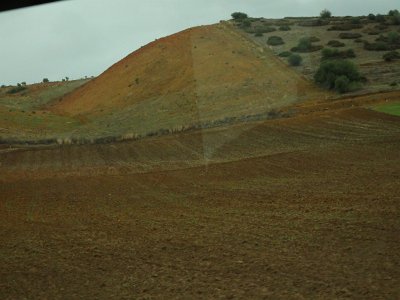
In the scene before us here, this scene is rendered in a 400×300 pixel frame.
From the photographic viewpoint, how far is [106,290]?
8.26 m

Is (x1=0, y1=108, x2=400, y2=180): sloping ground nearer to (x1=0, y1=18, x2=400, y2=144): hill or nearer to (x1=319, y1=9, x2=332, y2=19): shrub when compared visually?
(x1=0, y1=18, x2=400, y2=144): hill

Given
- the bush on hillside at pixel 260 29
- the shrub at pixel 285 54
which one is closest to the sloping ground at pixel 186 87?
the shrub at pixel 285 54

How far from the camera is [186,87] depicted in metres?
56.1

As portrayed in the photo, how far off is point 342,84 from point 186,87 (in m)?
15.4

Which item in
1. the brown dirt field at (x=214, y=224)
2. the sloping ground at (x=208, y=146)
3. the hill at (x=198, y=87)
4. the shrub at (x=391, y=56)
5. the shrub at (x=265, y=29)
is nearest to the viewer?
the brown dirt field at (x=214, y=224)

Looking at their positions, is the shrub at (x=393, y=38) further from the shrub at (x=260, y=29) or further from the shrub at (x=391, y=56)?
the shrub at (x=260, y=29)

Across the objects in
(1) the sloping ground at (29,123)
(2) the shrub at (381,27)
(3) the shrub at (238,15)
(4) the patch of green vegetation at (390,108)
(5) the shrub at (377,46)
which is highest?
(3) the shrub at (238,15)

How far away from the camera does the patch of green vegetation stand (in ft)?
107

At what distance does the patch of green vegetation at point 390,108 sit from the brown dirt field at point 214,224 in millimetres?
7209

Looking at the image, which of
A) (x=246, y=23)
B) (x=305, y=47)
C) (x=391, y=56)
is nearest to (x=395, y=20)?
(x=246, y=23)

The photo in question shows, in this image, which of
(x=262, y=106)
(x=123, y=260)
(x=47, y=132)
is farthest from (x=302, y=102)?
(x=123, y=260)

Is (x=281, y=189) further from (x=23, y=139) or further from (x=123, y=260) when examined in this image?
(x=23, y=139)

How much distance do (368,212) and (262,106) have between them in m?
31.8

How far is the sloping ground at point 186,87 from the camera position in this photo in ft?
147
